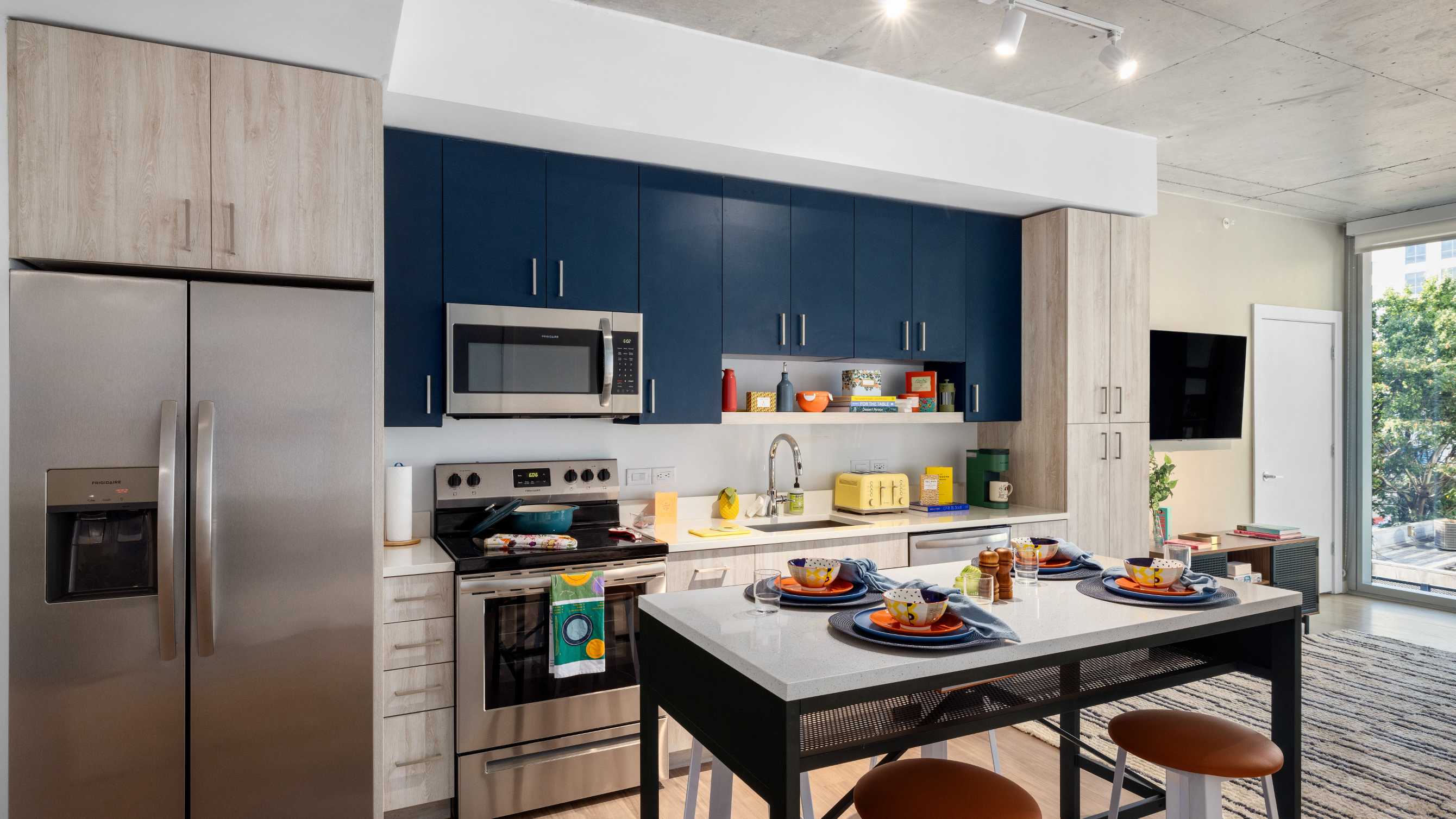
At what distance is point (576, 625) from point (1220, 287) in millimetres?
5029

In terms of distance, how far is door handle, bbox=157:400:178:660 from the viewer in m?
2.19

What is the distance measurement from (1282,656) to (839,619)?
1227 mm

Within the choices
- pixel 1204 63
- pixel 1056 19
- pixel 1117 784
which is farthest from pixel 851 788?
pixel 1204 63

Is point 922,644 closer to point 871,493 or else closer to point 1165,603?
point 1165,603

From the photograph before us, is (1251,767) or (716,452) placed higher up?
(716,452)

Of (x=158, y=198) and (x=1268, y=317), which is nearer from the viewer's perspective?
(x=158, y=198)

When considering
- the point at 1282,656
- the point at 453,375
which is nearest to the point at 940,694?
the point at 1282,656

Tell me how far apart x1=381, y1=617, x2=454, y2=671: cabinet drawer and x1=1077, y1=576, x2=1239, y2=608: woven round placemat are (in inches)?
78.5

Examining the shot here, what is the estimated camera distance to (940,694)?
1.92m

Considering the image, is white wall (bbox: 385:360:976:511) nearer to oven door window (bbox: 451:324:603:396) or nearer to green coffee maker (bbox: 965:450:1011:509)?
green coffee maker (bbox: 965:450:1011:509)

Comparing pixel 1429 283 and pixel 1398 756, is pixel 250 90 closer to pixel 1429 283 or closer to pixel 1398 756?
pixel 1398 756

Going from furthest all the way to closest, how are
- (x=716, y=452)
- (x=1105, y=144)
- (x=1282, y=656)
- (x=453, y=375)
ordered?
(x=1105, y=144) < (x=716, y=452) < (x=453, y=375) < (x=1282, y=656)

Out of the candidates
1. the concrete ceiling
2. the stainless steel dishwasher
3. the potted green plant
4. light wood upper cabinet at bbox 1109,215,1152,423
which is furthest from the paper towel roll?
the potted green plant

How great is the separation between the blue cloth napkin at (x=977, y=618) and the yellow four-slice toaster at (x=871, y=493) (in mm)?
2031
